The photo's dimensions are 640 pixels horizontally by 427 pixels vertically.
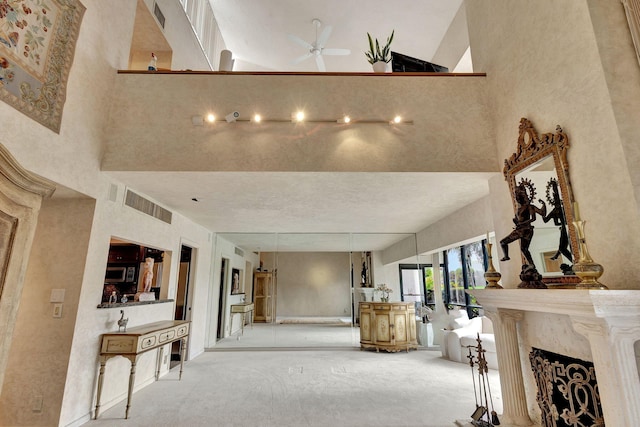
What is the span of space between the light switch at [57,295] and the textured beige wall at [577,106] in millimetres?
4420

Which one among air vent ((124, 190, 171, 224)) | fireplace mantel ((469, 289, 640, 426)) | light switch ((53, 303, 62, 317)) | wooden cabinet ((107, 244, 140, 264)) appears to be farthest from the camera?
wooden cabinet ((107, 244, 140, 264))

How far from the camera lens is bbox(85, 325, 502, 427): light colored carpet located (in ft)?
10.0

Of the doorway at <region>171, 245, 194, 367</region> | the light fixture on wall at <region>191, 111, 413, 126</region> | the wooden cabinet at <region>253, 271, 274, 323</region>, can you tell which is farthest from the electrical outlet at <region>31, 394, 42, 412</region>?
the wooden cabinet at <region>253, 271, 274, 323</region>

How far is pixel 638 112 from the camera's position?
71.8 inches

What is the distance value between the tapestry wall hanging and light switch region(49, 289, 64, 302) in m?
1.53

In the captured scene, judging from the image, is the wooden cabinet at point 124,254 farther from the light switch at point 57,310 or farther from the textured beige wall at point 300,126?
the textured beige wall at point 300,126

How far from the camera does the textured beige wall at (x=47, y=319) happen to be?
275 centimetres

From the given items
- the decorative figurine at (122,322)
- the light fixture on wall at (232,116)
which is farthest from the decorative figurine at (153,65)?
the decorative figurine at (122,322)

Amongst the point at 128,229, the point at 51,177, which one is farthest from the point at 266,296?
the point at 51,177

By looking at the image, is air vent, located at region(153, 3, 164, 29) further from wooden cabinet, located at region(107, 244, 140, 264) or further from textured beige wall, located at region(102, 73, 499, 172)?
wooden cabinet, located at region(107, 244, 140, 264)

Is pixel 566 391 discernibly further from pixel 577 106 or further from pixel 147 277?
pixel 147 277

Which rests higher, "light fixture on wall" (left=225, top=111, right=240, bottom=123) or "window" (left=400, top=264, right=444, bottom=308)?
"light fixture on wall" (left=225, top=111, right=240, bottom=123)

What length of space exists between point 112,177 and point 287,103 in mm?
2139

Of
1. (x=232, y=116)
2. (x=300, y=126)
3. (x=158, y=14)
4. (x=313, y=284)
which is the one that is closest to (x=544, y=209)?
(x=300, y=126)
